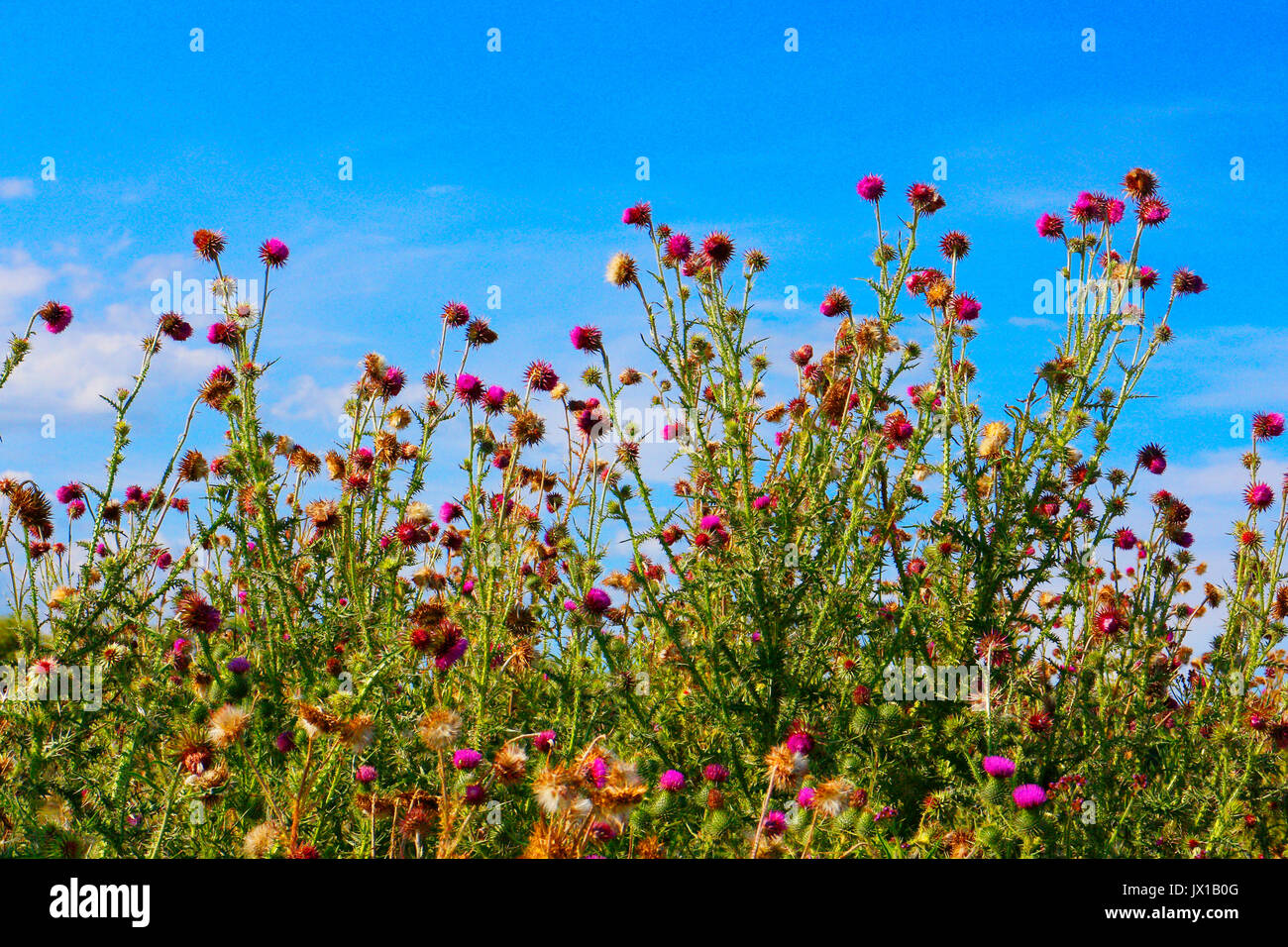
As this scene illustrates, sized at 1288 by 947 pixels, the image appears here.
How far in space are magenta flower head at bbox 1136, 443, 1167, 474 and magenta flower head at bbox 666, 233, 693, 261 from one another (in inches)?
130

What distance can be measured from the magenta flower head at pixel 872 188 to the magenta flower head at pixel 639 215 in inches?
52.2

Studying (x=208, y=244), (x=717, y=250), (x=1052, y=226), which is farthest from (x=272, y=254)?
(x=1052, y=226)

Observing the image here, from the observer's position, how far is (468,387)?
5992mm

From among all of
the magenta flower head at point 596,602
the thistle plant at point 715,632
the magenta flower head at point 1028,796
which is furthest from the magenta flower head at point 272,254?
the magenta flower head at point 1028,796

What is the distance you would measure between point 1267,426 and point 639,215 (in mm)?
4603

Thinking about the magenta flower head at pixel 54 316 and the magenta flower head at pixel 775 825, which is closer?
the magenta flower head at pixel 775 825

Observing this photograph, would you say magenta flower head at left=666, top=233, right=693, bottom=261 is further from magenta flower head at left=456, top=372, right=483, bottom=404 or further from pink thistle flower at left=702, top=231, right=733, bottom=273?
magenta flower head at left=456, top=372, right=483, bottom=404

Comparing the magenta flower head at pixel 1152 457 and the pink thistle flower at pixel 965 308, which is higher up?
the pink thistle flower at pixel 965 308

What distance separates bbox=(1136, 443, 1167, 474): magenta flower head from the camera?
676 centimetres

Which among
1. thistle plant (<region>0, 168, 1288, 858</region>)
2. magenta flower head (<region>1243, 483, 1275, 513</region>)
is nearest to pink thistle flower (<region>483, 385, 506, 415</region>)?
thistle plant (<region>0, 168, 1288, 858</region>)

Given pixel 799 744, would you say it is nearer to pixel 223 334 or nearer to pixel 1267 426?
pixel 223 334

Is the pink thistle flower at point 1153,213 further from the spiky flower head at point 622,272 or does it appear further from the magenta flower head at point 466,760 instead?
the magenta flower head at point 466,760

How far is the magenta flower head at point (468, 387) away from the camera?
5996mm

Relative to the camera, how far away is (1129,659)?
21.4ft
